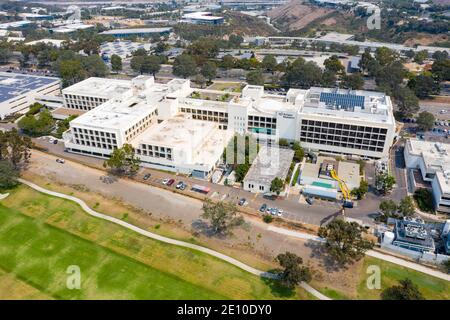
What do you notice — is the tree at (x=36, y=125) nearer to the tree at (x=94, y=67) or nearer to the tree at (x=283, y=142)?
the tree at (x=94, y=67)

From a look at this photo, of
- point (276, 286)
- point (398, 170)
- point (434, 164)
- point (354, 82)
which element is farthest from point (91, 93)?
point (434, 164)

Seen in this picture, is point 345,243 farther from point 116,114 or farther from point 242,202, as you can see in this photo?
point 116,114

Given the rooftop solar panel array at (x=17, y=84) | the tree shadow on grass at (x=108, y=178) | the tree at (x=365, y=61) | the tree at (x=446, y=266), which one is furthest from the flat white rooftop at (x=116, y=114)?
the tree at (x=365, y=61)

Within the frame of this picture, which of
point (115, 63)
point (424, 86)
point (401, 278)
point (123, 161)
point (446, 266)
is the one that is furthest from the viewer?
point (115, 63)
